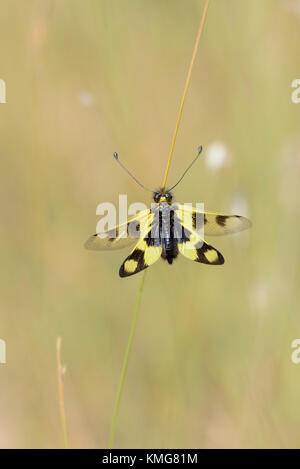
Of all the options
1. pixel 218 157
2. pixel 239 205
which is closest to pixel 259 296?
pixel 239 205

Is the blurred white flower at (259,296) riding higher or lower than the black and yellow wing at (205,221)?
lower

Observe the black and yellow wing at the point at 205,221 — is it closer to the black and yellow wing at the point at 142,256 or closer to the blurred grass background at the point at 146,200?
the black and yellow wing at the point at 142,256

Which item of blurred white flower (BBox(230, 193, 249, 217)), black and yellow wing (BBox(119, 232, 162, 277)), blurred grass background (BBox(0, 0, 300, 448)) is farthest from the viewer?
blurred grass background (BBox(0, 0, 300, 448))

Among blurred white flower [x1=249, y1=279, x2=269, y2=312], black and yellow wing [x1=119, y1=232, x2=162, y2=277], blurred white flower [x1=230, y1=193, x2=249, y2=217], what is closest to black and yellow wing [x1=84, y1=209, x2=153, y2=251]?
black and yellow wing [x1=119, y1=232, x2=162, y2=277]

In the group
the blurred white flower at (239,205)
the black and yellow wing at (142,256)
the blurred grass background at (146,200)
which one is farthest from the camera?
the blurred grass background at (146,200)

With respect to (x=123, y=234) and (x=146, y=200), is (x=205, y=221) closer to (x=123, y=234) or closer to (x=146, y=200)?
(x=123, y=234)

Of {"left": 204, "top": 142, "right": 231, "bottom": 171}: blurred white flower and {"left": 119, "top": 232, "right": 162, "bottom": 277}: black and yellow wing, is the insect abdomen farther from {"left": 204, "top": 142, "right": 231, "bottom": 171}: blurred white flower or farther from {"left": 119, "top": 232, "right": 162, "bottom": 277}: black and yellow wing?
{"left": 204, "top": 142, "right": 231, "bottom": 171}: blurred white flower

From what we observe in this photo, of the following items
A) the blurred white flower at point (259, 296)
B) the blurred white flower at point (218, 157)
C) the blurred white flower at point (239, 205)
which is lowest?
the blurred white flower at point (259, 296)

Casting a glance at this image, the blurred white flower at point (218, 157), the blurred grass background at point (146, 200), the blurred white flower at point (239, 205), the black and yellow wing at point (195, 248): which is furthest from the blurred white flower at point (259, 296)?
the black and yellow wing at point (195, 248)

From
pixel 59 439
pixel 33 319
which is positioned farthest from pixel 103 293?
pixel 59 439
